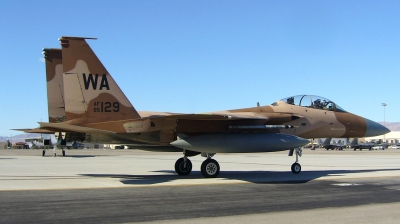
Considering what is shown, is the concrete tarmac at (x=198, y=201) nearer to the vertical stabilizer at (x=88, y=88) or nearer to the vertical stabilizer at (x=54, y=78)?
the vertical stabilizer at (x=88, y=88)

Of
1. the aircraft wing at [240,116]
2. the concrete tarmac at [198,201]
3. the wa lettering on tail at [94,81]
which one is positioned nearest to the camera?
the concrete tarmac at [198,201]

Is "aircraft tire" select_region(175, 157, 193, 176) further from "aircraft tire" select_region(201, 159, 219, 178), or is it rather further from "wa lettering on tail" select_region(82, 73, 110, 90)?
"wa lettering on tail" select_region(82, 73, 110, 90)

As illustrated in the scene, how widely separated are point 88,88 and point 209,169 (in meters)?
5.45

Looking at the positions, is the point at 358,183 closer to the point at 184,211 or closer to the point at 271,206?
the point at 271,206

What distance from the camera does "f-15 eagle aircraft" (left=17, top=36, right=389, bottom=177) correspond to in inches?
601

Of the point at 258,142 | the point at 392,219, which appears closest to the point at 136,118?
the point at 258,142

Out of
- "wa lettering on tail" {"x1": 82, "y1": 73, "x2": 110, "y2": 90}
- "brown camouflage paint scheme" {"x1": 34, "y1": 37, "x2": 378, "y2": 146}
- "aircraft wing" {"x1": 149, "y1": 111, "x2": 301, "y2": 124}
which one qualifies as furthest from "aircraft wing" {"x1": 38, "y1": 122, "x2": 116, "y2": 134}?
"aircraft wing" {"x1": 149, "y1": 111, "x2": 301, "y2": 124}

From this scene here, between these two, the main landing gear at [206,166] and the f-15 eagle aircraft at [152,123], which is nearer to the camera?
the f-15 eagle aircraft at [152,123]

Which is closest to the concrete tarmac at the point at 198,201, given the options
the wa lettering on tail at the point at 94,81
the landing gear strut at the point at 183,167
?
the landing gear strut at the point at 183,167

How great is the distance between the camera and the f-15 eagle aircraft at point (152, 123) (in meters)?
15.3

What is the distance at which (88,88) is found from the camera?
15.4 meters

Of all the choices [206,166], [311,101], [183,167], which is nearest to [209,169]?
[206,166]

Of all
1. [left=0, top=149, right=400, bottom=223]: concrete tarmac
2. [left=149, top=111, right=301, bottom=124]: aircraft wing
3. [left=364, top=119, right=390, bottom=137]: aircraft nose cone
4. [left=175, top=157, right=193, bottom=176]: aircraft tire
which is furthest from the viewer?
[left=364, top=119, right=390, bottom=137]: aircraft nose cone

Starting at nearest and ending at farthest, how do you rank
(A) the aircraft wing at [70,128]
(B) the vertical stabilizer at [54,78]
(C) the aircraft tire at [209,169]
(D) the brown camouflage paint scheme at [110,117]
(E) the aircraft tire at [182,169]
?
(A) the aircraft wing at [70,128]
(D) the brown camouflage paint scheme at [110,117]
(C) the aircraft tire at [209,169]
(E) the aircraft tire at [182,169]
(B) the vertical stabilizer at [54,78]
